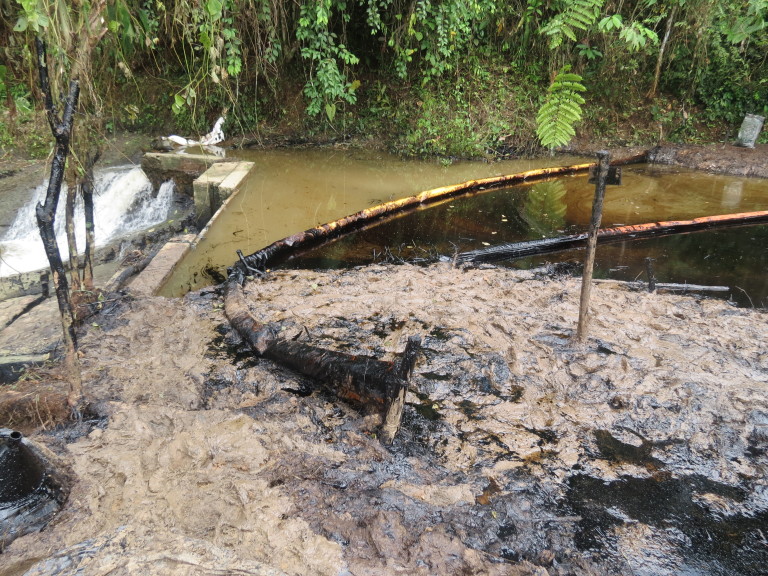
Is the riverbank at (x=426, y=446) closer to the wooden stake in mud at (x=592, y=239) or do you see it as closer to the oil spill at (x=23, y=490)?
the oil spill at (x=23, y=490)

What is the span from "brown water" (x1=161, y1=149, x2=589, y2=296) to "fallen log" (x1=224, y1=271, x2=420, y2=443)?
1688 mm

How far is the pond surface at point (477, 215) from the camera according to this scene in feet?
20.6

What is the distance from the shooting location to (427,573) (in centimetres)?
243

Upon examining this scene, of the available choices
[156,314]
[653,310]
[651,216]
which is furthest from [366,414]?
[651,216]

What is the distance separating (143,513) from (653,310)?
4.59 meters

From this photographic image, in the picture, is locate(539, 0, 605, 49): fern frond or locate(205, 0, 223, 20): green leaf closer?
locate(205, 0, 223, 20): green leaf

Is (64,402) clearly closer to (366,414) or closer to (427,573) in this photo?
(366,414)

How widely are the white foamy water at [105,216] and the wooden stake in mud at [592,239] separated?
663cm

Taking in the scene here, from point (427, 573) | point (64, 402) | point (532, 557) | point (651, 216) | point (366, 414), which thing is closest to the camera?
point (427, 573)

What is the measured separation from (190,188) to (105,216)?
1.43m

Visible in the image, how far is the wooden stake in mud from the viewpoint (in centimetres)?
398

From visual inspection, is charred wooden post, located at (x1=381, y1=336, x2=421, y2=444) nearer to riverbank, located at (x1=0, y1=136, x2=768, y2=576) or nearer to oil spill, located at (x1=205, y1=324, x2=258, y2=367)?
riverbank, located at (x1=0, y1=136, x2=768, y2=576)

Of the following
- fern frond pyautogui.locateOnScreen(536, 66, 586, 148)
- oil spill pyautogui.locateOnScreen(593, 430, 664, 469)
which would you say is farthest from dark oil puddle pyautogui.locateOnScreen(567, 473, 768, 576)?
fern frond pyautogui.locateOnScreen(536, 66, 586, 148)

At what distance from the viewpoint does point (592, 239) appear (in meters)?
4.22
